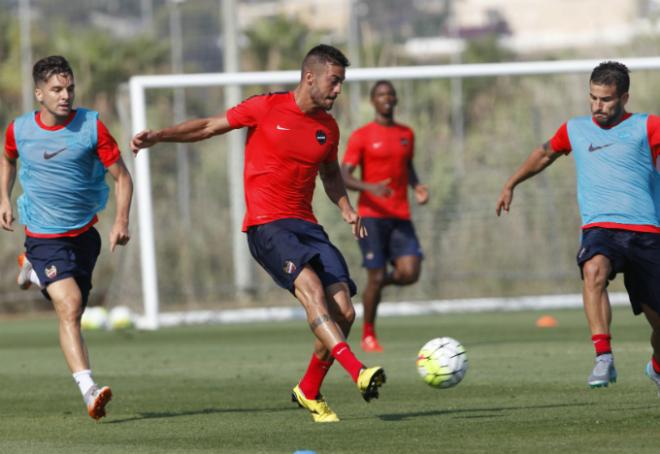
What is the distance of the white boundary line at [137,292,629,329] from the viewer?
19375mm

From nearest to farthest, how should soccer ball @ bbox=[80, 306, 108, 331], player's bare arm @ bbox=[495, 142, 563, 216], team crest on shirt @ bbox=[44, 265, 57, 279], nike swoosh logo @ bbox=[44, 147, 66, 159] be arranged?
team crest on shirt @ bbox=[44, 265, 57, 279]
nike swoosh logo @ bbox=[44, 147, 66, 159]
player's bare arm @ bbox=[495, 142, 563, 216]
soccer ball @ bbox=[80, 306, 108, 331]

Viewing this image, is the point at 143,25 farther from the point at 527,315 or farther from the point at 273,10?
the point at 527,315

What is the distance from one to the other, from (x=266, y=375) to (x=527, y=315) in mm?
7876

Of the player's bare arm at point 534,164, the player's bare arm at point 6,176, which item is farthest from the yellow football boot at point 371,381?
the player's bare arm at point 6,176

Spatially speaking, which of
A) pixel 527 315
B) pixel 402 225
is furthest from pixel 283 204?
pixel 527 315

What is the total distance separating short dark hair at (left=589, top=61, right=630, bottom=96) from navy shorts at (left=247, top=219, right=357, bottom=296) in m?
1.93

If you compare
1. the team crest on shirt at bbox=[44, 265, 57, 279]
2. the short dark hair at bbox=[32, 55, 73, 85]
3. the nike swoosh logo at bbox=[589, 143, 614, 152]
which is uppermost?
the short dark hair at bbox=[32, 55, 73, 85]

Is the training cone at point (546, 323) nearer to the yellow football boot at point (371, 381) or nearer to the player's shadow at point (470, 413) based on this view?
the player's shadow at point (470, 413)

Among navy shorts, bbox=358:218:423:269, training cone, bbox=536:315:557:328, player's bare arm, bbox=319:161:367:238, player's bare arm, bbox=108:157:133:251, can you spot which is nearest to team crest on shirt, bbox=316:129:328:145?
player's bare arm, bbox=319:161:367:238

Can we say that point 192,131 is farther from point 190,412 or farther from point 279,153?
point 190,412

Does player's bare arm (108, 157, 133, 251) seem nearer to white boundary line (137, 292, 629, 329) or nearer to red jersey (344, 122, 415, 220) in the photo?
red jersey (344, 122, 415, 220)

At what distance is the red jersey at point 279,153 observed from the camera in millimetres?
8742

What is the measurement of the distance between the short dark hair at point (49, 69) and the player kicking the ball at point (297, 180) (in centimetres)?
81

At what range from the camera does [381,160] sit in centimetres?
1414
